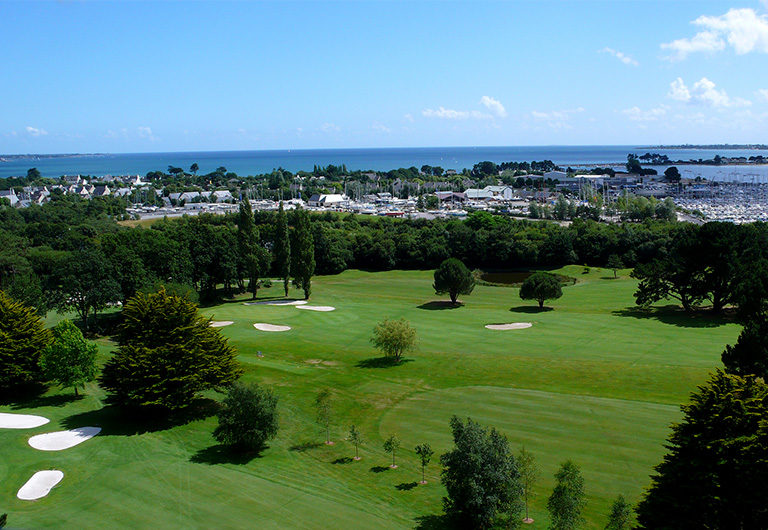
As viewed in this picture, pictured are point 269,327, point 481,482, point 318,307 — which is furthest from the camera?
point 318,307

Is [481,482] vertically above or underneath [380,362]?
above

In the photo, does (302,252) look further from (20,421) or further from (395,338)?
(20,421)

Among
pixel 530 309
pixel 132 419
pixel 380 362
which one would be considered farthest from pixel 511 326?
pixel 132 419

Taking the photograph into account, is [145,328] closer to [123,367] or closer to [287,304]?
[123,367]

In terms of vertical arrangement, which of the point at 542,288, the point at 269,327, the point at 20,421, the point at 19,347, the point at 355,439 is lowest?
the point at 20,421

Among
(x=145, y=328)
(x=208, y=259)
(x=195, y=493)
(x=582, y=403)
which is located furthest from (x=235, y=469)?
(x=208, y=259)

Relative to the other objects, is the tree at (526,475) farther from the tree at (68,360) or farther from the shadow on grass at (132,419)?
the tree at (68,360)
